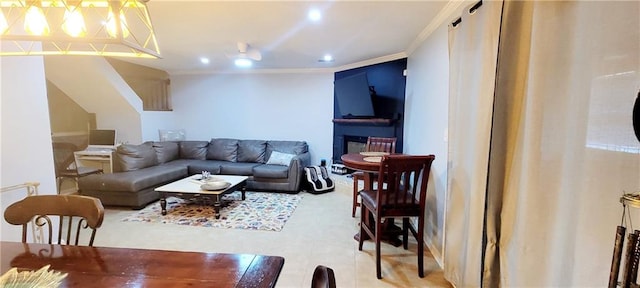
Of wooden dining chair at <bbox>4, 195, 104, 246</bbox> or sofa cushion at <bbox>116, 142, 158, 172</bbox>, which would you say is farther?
sofa cushion at <bbox>116, 142, 158, 172</bbox>

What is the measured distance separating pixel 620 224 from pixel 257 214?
3176 millimetres

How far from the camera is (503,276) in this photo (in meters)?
1.50

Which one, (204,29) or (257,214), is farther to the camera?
(257,214)

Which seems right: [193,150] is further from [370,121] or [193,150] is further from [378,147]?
[378,147]

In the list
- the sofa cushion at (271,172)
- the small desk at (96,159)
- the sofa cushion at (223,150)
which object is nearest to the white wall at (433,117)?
the sofa cushion at (271,172)

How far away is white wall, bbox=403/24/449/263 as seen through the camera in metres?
2.41

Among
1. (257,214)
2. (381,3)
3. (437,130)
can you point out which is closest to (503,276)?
(437,130)

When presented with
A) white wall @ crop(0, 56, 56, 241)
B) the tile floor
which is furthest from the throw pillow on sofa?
white wall @ crop(0, 56, 56, 241)

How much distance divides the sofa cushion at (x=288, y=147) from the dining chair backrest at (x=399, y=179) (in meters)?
2.97

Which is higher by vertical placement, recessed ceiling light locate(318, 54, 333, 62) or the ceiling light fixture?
recessed ceiling light locate(318, 54, 333, 62)

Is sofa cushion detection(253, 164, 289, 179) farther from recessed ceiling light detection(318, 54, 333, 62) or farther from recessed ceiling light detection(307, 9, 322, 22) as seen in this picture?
recessed ceiling light detection(307, 9, 322, 22)

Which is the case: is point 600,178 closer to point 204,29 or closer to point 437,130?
point 437,130

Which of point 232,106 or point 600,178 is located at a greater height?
point 232,106

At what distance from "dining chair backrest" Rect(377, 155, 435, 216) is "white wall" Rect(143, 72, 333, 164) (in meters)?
3.15
